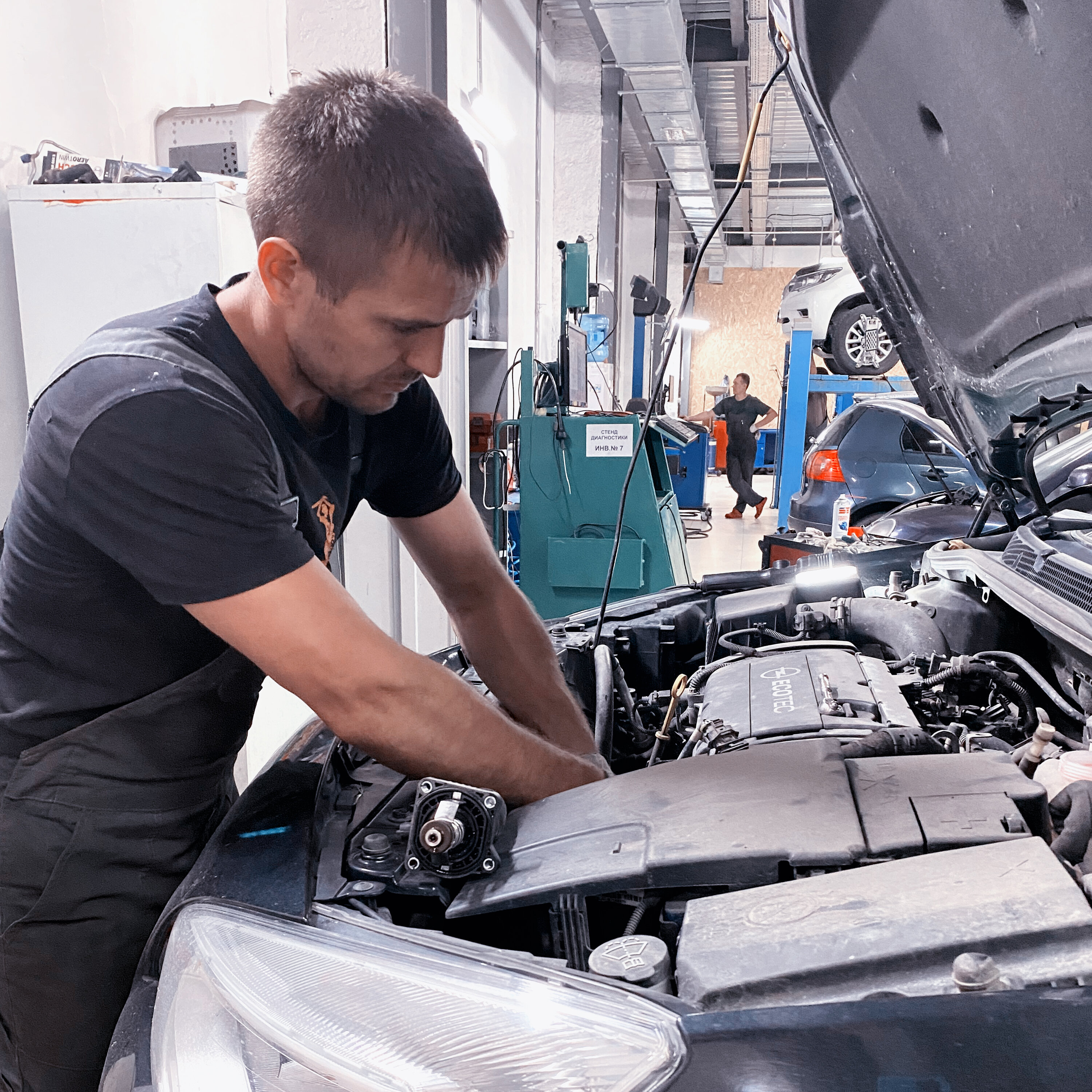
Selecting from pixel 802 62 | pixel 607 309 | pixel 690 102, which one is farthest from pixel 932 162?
pixel 607 309

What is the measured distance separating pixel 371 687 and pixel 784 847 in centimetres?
46

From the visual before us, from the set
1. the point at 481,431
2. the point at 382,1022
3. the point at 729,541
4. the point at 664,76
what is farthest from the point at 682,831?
the point at 729,541

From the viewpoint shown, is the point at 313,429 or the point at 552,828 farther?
the point at 313,429

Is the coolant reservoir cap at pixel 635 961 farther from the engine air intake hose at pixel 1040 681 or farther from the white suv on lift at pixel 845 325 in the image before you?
the white suv on lift at pixel 845 325

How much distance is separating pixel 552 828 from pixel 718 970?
296 mm

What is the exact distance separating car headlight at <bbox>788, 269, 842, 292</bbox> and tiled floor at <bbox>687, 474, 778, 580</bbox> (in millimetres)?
2201

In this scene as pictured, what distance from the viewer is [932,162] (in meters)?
1.29

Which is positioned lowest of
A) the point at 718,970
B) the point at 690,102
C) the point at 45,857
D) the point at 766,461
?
the point at 766,461

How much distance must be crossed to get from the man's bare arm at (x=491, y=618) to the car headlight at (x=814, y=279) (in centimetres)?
756

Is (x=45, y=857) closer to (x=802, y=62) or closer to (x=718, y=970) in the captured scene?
(x=718, y=970)

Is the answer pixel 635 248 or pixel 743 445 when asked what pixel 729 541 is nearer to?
pixel 743 445

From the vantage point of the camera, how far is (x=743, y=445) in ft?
31.3

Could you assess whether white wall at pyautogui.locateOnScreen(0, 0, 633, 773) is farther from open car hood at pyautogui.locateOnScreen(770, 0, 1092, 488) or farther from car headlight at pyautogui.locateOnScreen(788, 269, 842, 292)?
car headlight at pyautogui.locateOnScreen(788, 269, 842, 292)

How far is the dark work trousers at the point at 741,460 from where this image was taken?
9422mm
